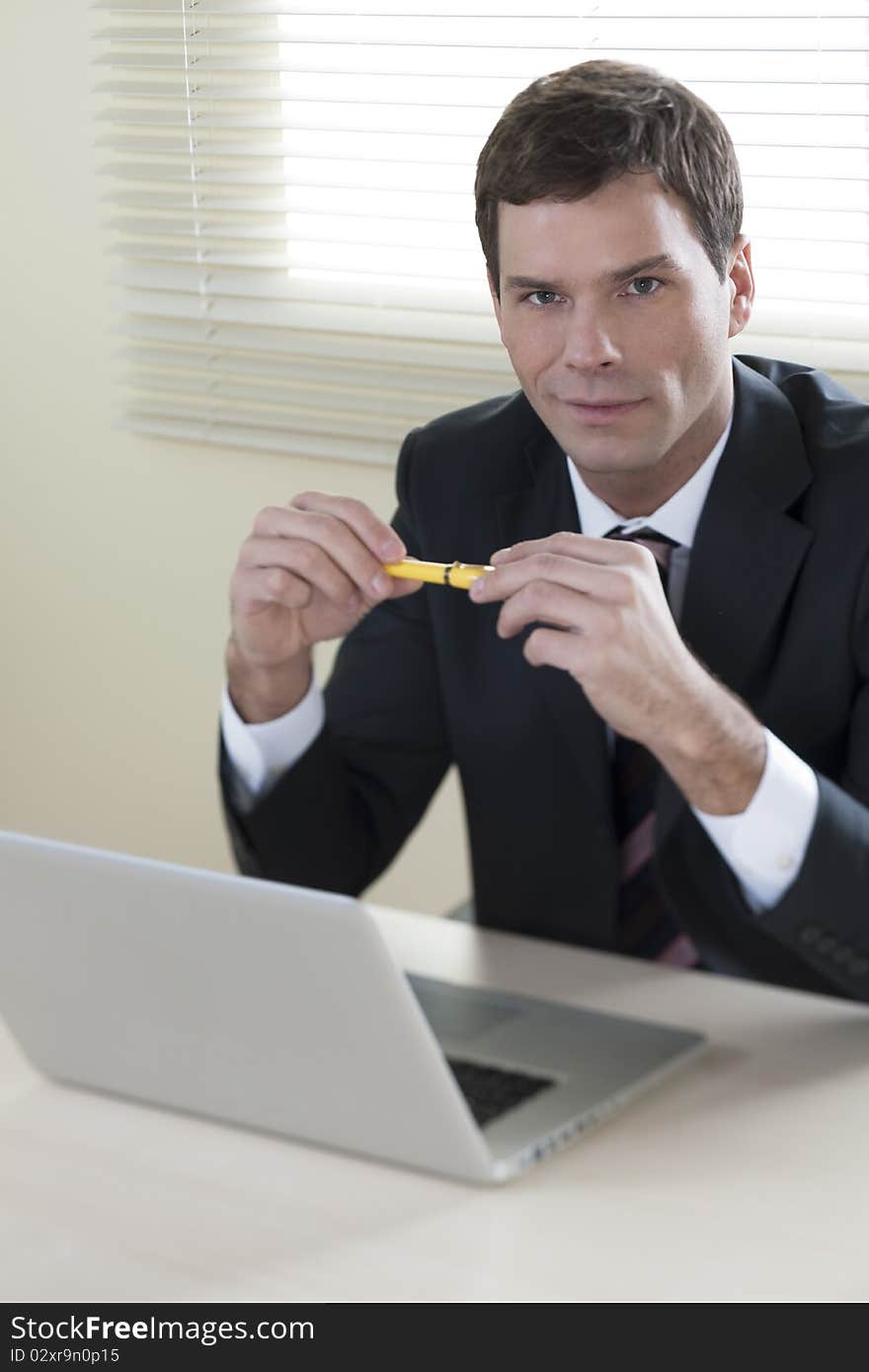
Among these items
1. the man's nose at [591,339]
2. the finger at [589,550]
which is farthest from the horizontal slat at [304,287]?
the finger at [589,550]

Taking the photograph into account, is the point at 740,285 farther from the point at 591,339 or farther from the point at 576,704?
the point at 576,704

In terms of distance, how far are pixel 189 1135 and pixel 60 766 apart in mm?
2007

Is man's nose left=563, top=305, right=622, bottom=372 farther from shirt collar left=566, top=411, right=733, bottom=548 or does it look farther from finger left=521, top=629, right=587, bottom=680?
finger left=521, top=629, right=587, bottom=680

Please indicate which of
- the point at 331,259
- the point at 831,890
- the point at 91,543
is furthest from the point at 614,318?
the point at 91,543

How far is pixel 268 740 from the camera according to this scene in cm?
161

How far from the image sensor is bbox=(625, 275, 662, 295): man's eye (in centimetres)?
141

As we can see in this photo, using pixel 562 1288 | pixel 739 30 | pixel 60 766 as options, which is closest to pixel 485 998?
pixel 562 1288

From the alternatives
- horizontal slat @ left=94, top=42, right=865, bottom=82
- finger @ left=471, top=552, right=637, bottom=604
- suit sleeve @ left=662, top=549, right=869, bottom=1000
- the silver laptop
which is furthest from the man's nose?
horizontal slat @ left=94, top=42, right=865, bottom=82

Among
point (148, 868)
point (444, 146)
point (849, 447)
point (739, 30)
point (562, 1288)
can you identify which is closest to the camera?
point (562, 1288)

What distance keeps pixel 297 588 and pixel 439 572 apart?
7.5 inches

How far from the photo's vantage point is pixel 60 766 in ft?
10.2

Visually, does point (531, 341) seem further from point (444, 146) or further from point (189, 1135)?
point (444, 146)

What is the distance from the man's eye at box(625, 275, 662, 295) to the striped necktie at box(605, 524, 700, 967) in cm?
24

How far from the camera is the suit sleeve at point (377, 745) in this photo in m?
1.66
